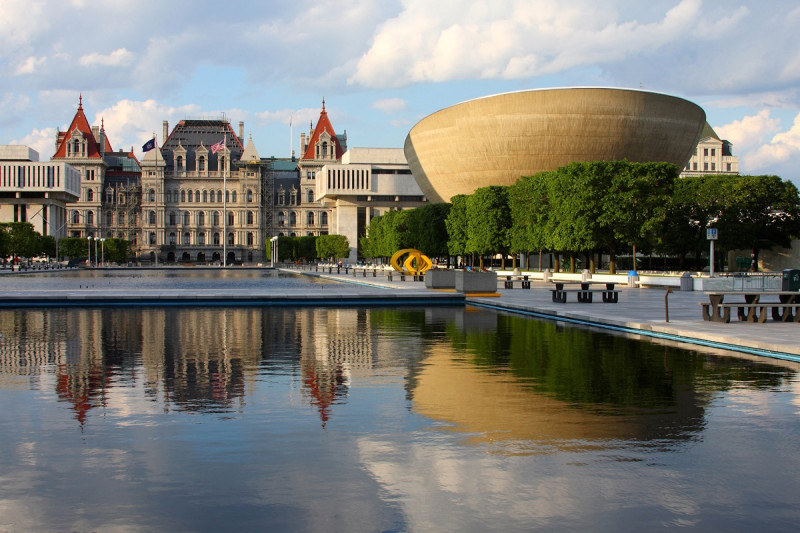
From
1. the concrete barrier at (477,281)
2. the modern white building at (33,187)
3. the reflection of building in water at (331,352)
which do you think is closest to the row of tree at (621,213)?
the concrete barrier at (477,281)

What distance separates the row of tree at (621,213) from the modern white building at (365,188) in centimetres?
6067

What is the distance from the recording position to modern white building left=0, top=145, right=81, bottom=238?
165 m

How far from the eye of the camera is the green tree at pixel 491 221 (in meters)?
82.8

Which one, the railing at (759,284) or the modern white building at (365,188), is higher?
the modern white building at (365,188)

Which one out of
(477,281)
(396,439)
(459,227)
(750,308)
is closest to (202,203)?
(459,227)

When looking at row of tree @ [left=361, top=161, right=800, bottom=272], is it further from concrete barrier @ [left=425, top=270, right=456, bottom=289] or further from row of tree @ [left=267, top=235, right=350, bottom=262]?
row of tree @ [left=267, top=235, right=350, bottom=262]

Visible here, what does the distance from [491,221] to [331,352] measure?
6585 centimetres

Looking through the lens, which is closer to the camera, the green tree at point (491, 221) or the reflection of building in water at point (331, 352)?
the reflection of building in water at point (331, 352)

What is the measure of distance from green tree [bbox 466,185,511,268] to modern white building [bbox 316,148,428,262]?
74157 mm

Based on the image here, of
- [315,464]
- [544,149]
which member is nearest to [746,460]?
[315,464]

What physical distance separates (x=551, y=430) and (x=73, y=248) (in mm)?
151905

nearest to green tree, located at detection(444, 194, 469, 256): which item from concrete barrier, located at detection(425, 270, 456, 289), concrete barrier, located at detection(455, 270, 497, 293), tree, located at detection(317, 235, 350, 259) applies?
concrete barrier, located at detection(425, 270, 456, 289)

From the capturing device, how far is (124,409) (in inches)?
447

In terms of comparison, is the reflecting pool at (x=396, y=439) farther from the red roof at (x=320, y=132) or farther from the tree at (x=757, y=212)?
the red roof at (x=320, y=132)
